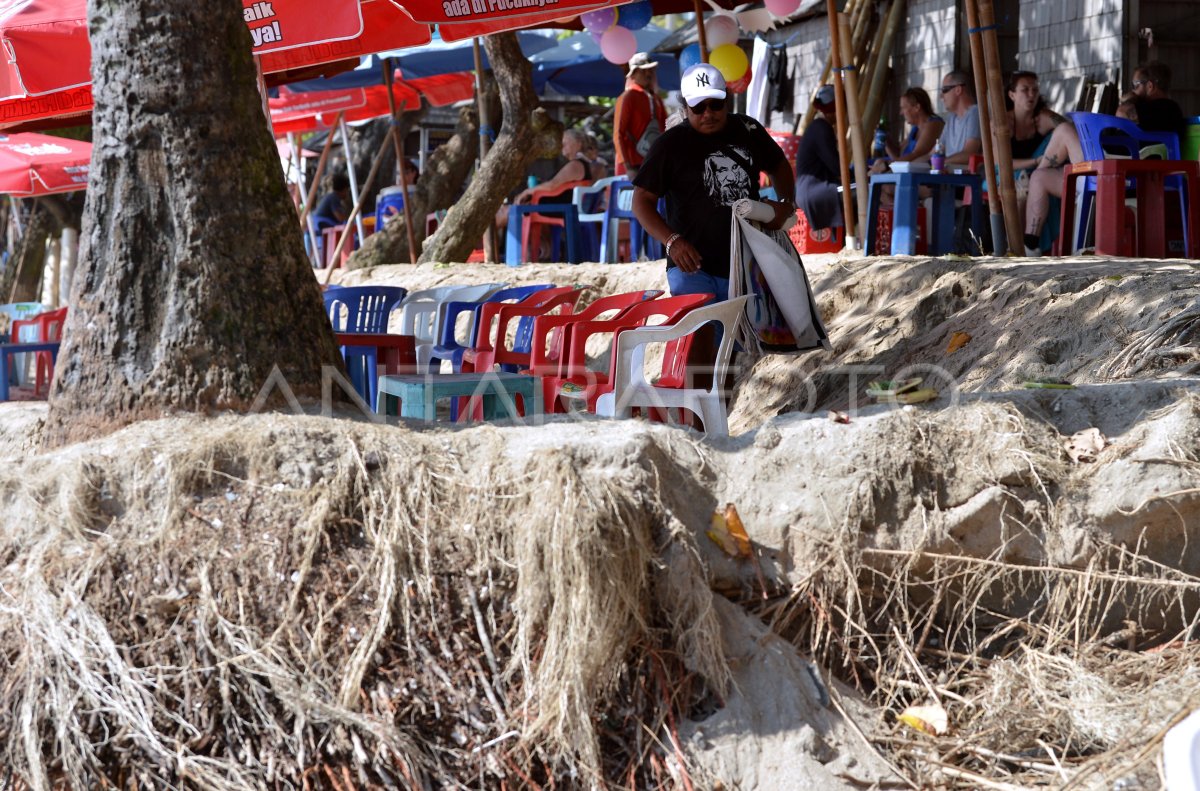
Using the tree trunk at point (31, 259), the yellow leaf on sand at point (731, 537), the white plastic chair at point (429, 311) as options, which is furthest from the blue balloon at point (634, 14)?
the tree trunk at point (31, 259)

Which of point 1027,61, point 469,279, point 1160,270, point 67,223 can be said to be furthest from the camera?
point 67,223

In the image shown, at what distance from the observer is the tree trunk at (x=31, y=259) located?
15.2 meters

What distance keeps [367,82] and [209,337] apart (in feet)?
37.1

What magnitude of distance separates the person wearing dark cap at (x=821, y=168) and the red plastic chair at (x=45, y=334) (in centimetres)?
483

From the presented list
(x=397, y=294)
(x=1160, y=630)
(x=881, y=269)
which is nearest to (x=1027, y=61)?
(x=881, y=269)

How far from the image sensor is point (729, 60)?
10.4 meters

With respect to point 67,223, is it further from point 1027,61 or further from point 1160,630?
point 1160,630

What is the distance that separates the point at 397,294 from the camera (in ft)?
23.5

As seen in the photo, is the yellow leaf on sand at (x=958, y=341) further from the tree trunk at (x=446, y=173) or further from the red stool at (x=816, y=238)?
the tree trunk at (x=446, y=173)

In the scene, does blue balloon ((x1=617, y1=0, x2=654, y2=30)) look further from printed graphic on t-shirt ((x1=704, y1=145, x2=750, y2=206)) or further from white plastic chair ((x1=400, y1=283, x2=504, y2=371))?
printed graphic on t-shirt ((x1=704, y1=145, x2=750, y2=206))

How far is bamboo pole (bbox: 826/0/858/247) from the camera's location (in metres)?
7.40

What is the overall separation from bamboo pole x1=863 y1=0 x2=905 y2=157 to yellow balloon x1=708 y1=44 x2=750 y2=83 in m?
2.06

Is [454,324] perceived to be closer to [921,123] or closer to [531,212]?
[921,123]

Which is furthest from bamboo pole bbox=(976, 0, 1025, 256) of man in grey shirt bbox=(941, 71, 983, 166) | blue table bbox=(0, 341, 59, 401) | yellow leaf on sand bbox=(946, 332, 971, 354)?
blue table bbox=(0, 341, 59, 401)
